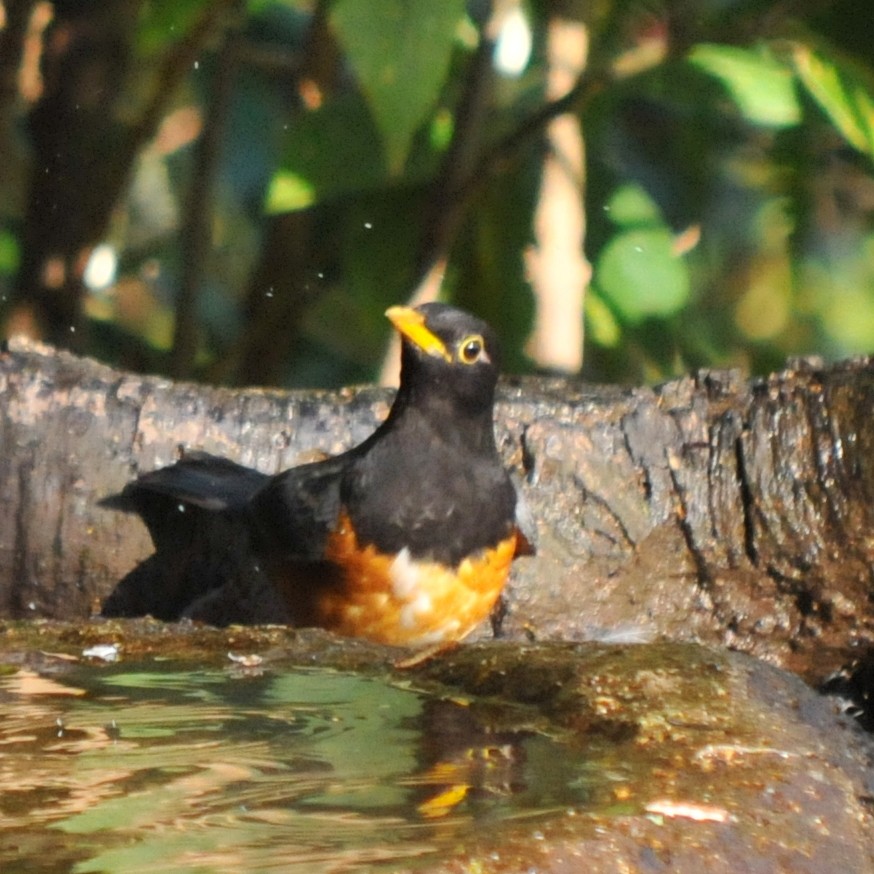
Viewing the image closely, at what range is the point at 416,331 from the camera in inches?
171

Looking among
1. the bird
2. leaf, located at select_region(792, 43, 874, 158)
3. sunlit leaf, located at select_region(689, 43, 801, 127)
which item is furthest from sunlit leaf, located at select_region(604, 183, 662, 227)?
the bird

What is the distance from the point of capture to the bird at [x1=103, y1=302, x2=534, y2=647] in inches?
167

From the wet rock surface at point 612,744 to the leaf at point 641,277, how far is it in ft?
8.30

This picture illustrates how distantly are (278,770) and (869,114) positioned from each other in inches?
125

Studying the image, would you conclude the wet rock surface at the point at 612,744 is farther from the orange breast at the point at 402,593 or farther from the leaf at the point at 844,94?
the leaf at the point at 844,94

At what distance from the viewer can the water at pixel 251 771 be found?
206 cm

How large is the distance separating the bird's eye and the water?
4.78ft

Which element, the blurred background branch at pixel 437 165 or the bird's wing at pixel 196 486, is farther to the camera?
the blurred background branch at pixel 437 165

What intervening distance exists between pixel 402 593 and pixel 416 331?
683mm

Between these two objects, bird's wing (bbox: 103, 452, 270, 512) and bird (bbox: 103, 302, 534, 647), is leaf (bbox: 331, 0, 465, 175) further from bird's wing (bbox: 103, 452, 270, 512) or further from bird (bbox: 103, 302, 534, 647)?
bird's wing (bbox: 103, 452, 270, 512)

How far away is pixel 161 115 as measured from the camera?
20.1 ft

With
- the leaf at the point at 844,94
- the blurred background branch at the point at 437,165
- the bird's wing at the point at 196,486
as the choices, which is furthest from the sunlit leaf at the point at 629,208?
the bird's wing at the point at 196,486

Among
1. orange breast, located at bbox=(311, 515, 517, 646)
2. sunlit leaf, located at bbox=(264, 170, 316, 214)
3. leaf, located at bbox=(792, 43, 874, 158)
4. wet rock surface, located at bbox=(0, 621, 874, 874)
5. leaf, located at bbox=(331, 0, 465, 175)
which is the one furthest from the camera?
sunlit leaf, located at bbox=(264, 170, 316, 214)

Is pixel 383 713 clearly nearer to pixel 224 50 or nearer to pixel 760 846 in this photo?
pixel 760 846
